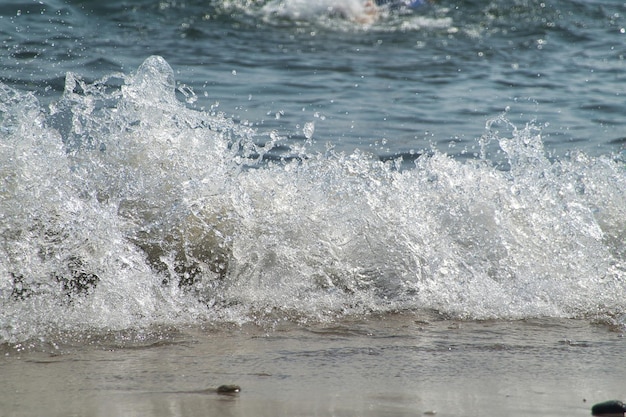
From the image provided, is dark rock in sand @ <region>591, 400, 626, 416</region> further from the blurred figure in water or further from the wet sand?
the blurred figure in water

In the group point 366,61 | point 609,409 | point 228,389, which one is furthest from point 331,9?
point 609,409

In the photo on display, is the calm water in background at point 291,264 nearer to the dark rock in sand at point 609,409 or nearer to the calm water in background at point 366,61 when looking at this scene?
the dark rock in sand at point 609,409

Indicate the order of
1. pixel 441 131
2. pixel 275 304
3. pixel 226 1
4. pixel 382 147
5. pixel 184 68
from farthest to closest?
pixel 226 1
pixel 184 68
pixel 441 131
pixel 382 147
pixel 275 304

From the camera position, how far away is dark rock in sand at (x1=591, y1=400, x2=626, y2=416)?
2498mm

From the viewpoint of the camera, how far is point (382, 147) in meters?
6.37

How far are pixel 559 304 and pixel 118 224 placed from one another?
1951 mm

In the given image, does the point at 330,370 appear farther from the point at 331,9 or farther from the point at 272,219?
the point at 331,9

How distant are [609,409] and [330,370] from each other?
882 millimetres

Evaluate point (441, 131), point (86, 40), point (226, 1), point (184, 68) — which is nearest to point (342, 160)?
point (441, 131)

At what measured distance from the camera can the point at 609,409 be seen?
2.51 m

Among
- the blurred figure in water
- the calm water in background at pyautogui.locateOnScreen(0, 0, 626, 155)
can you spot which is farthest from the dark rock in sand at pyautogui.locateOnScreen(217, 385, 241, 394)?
the blurred figure in water

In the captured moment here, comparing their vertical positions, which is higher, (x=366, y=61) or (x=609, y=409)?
(x=366, y=61)

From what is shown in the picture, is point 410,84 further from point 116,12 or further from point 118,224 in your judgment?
point 118,224

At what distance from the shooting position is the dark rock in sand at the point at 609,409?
8.20ft
